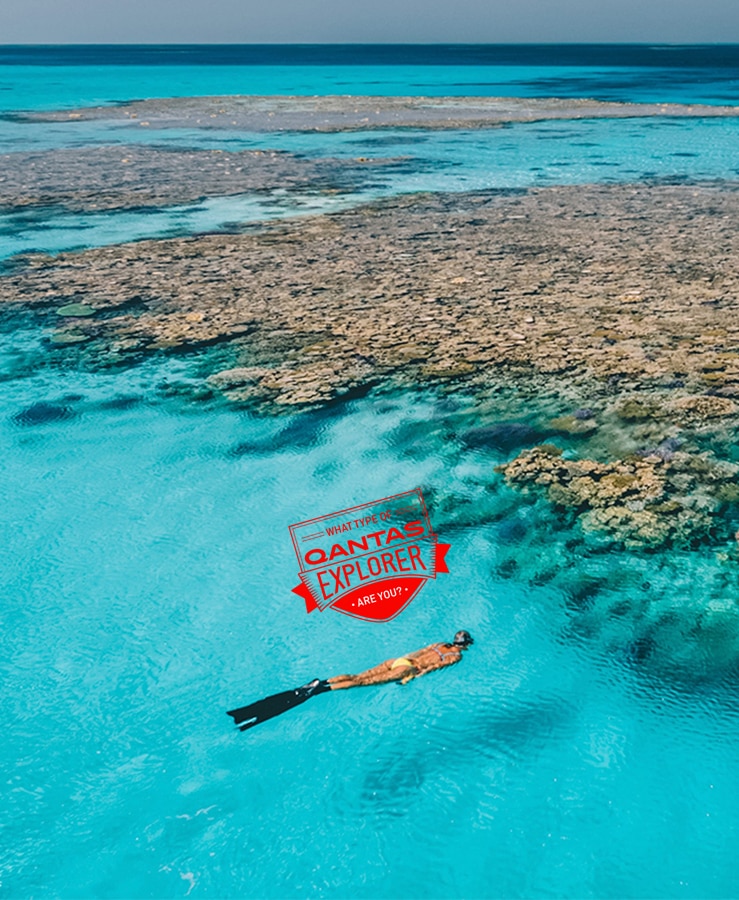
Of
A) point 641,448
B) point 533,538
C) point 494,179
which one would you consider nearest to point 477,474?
point 533,538

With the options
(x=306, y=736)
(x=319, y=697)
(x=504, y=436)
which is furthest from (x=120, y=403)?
(x=306, y=736)

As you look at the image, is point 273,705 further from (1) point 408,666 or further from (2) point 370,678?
(1) point 408,666

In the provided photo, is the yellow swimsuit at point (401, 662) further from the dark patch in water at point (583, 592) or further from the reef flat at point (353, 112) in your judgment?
the reef flat at point (353, 112)

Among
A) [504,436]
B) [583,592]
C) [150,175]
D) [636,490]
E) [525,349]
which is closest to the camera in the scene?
[583,592]

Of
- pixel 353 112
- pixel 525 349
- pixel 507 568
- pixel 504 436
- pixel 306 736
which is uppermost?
pixel 353 112

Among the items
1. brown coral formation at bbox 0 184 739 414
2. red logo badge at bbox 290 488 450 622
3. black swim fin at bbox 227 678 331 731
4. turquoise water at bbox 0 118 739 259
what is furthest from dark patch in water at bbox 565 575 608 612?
turquoise water at bbox 0 118 739 259

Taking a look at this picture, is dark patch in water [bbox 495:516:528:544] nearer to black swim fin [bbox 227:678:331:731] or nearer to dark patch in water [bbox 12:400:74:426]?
black swim fin [bbox 227:678:331:731]

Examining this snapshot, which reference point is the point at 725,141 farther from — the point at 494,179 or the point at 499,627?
the point at 499,627
